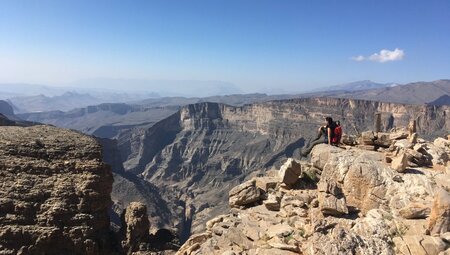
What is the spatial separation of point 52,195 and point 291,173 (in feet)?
81.2

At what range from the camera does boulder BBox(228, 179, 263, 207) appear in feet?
57.7

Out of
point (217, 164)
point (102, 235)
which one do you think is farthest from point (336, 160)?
point (217, 164)

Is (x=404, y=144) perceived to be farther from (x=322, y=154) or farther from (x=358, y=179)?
(x=358, y=179)

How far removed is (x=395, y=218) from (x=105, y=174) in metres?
30.2

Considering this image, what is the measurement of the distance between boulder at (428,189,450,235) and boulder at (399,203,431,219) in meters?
1.10

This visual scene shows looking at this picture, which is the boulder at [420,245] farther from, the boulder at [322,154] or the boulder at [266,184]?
the boulder at [266,184]

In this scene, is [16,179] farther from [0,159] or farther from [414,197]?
[414,197]

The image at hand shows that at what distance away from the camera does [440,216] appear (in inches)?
426

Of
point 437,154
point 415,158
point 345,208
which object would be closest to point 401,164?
point 415,158

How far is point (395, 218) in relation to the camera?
1237cm

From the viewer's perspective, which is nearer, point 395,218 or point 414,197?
point 395,218

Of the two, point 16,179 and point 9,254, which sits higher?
point 16,179

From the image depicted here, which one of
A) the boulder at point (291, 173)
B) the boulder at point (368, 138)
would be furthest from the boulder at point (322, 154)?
the boulder at point (368, 138)

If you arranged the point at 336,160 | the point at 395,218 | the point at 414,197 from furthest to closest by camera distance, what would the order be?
the point at 336,160, the point at 414,197, the point at 395,218
